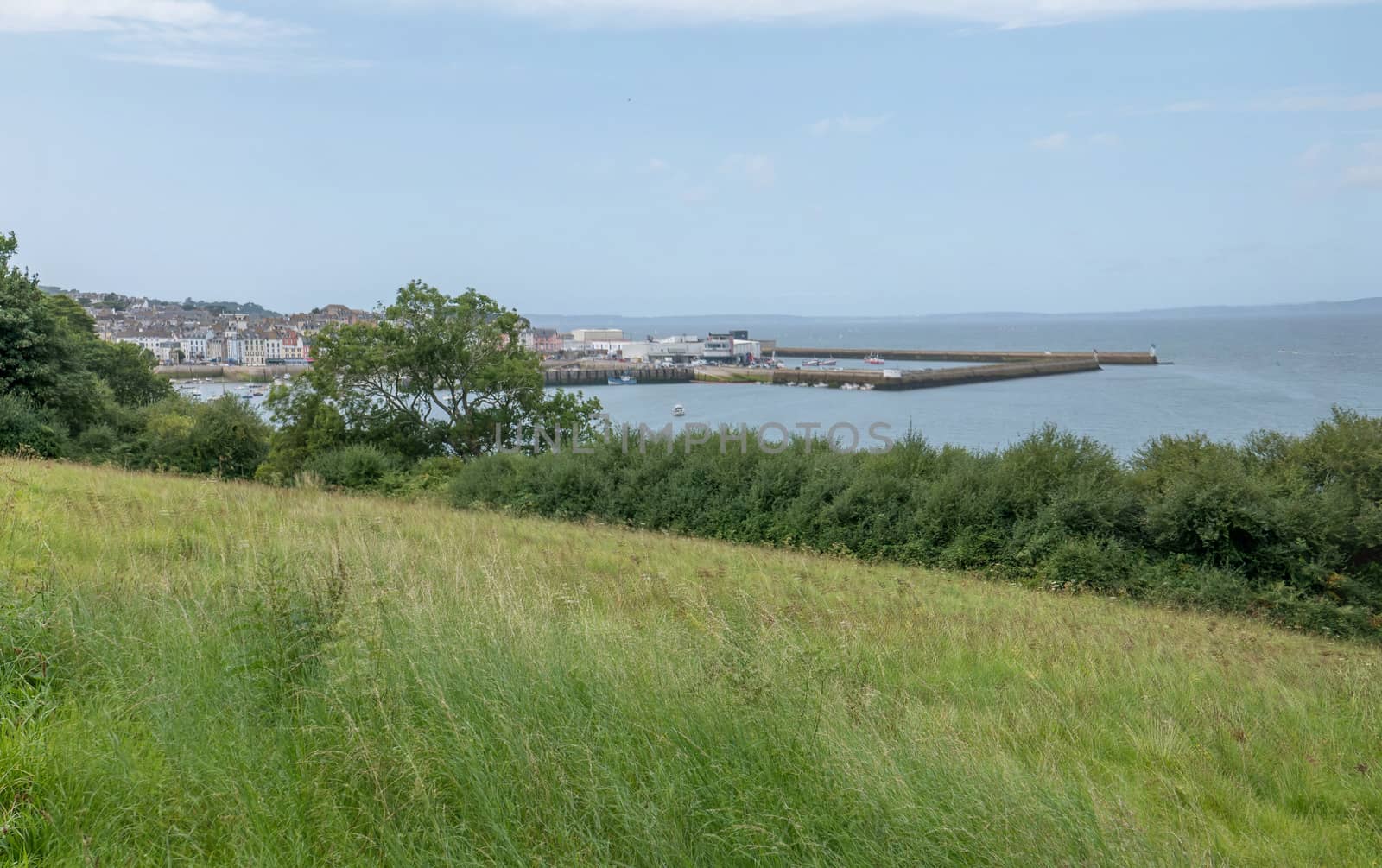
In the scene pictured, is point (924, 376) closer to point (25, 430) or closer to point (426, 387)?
point (426, 387)

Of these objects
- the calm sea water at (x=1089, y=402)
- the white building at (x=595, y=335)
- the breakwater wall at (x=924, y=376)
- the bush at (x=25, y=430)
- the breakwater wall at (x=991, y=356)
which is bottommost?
the calm sea water at (x=1089, y=402)

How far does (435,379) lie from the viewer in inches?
1478

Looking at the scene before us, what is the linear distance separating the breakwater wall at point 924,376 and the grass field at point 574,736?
308 feet

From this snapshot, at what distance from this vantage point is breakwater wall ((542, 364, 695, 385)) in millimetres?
91562

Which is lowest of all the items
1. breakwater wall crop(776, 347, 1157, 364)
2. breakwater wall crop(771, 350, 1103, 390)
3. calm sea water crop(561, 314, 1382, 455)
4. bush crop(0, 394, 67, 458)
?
calm sea water crop(561, 314, 1382, 455)

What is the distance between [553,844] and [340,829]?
2.50ft

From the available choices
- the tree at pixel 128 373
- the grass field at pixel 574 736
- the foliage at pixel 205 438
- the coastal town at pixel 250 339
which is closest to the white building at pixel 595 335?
the coastal town at pixel 250 339

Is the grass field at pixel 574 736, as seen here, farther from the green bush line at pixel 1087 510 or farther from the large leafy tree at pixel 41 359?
the large leafy tree at pixel 41 359

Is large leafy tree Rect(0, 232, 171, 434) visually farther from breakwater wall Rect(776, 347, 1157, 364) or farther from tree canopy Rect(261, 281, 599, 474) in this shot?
breakwater wall Rect(776, 347, 1157, 364)

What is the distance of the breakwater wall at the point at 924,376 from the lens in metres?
99.9

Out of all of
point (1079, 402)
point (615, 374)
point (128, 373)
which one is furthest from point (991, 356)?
point (128, 373)

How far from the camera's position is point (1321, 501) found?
1545 cm

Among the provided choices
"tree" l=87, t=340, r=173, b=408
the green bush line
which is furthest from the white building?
the green bush line

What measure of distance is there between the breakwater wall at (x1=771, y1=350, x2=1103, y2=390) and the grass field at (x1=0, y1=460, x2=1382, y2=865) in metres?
94.0
